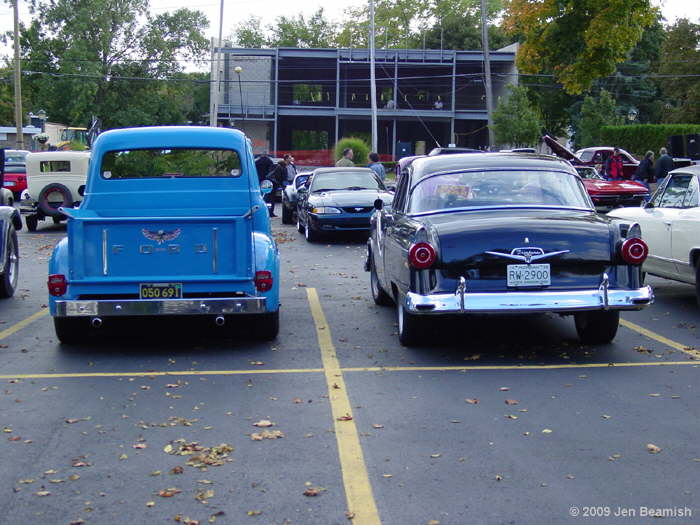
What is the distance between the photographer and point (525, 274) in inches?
309

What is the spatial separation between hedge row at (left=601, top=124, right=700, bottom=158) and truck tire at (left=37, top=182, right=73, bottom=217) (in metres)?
30.7

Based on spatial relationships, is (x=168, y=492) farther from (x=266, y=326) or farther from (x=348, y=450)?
(x=266, y=326)

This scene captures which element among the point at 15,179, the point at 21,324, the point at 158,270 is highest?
the point at 15,179

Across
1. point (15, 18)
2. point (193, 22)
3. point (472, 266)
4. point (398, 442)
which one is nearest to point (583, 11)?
point (472, 266)

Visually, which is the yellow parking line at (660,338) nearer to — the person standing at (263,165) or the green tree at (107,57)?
the person standing at (263,165)

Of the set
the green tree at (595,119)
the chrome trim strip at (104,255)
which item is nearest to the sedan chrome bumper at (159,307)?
the chrome trim strip at (104,255)

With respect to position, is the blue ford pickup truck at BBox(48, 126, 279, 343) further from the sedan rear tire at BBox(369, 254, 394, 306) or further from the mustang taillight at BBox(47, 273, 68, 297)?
the sedan rear tire at BBox(369, 254, 394, 306)

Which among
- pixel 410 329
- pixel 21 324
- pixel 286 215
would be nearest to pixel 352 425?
pixel 410 329

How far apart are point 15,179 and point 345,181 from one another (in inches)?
753

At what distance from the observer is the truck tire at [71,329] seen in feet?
28.9

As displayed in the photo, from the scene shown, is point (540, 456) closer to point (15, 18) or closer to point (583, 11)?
point (583, 11)

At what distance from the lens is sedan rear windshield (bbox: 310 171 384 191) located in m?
20.9

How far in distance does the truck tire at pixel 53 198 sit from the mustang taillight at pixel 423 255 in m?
16.3

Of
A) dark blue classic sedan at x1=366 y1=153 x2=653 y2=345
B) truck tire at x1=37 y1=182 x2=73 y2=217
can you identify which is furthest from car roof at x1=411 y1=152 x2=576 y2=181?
truck tire at x1=37 y1=182 x2=73 y2=217
